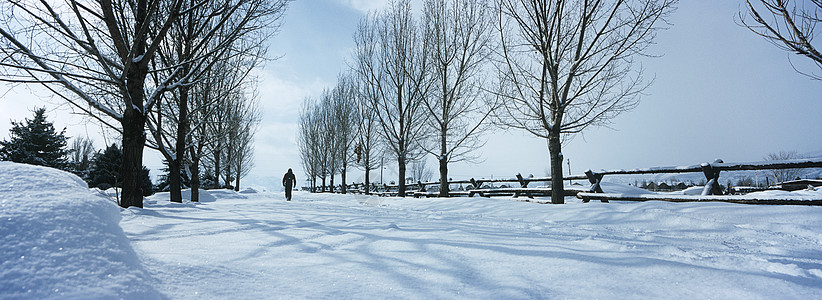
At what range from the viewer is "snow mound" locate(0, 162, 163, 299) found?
115cm

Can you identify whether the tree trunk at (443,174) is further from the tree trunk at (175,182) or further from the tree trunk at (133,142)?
the tree trunk at (133,142)

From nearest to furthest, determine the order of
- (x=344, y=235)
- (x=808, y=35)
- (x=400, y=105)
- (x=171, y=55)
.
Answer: (x=344, y=235) < (x=808, y=35) < (x=171, y=55) < (x=400, y=105)

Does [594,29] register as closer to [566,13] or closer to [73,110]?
[566,13]

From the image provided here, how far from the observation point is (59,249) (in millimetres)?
1346

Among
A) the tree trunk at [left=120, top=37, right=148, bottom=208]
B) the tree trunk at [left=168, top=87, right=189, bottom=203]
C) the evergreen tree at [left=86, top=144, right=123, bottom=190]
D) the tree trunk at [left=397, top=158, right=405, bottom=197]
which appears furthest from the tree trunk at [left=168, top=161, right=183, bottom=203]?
the evergreen tree at [left=86, top=144, right=123, bottom=190]

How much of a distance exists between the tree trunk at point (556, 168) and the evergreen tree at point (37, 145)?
27.7 m

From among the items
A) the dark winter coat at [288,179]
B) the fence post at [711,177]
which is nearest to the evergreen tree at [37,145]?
the dark winter coat at [288,179]

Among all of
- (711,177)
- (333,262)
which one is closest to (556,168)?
(711,177)

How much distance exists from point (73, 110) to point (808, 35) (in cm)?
1111

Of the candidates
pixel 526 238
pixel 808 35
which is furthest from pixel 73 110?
pixel 808 35

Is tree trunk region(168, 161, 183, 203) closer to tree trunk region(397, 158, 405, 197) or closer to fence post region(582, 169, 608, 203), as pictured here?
tree trunk region(397, 158, 405, 197)

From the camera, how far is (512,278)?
181cm

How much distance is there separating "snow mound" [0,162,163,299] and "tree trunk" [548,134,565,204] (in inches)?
311

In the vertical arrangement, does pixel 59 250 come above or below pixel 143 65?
below
